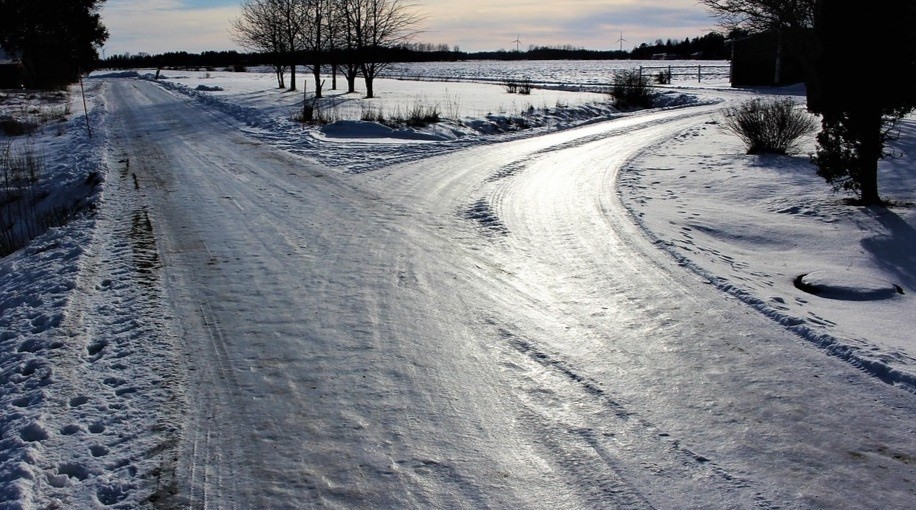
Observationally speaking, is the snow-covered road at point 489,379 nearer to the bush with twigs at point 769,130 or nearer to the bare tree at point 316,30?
the bush with twigs at point 769,130

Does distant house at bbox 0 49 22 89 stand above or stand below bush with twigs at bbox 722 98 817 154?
above

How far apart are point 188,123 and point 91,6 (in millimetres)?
42937

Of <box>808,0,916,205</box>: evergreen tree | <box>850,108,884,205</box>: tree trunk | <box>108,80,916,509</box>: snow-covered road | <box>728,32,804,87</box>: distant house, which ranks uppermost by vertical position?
<box>728,32,804,87</box>: distant house

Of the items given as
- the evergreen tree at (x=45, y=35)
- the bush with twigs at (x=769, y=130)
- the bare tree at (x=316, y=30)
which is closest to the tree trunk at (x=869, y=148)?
the bush with twigs at (x=769, y=130)

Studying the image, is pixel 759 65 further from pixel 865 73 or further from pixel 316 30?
pixel 865 73

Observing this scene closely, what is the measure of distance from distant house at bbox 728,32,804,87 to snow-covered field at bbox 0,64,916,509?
35000mm

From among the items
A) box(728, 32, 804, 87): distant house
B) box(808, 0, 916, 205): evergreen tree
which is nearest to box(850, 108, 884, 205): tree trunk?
box(808, 0, 916, 205): evergreen tree

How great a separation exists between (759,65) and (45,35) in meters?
48.6

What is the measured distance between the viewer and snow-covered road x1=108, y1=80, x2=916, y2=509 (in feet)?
11.1

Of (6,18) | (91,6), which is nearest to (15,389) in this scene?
(6,18)

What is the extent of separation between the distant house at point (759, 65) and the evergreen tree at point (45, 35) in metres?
45.1

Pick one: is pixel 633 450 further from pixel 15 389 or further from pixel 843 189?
pixel 843 189

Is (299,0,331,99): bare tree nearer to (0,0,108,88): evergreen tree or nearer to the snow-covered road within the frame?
(0,0,108,88): evergreen tree

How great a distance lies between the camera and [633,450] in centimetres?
366
